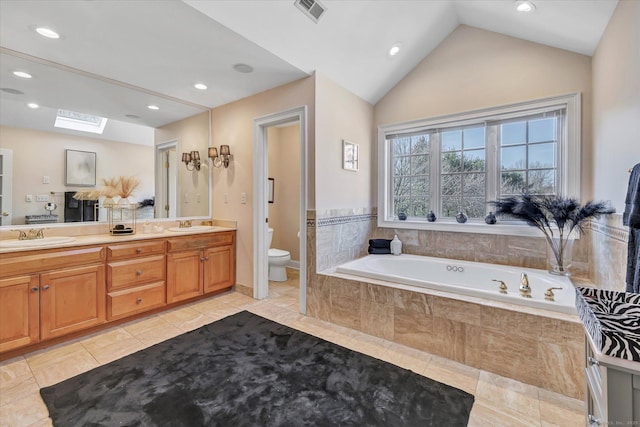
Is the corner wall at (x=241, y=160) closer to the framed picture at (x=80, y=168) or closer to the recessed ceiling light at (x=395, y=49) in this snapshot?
the recessed ceiling light at (x=395, y=49)

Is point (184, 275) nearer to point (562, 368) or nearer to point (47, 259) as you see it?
point (47, 259)

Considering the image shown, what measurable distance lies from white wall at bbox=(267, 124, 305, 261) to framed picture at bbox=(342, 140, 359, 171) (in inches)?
60.9

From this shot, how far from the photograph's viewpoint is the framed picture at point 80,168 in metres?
2.65

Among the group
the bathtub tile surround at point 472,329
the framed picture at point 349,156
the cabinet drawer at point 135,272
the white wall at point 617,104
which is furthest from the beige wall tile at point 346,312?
the white wall at point 617,104

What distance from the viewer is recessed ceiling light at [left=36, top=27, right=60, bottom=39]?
81.9 inches

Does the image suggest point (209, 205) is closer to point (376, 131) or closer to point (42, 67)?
point (42, 67)

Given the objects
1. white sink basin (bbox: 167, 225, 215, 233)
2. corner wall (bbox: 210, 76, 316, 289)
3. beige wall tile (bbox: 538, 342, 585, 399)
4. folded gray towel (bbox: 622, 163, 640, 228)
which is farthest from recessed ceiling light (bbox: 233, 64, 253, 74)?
beige wall tile (bbox: 538, 342, 585, 399)

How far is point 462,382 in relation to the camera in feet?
6.04

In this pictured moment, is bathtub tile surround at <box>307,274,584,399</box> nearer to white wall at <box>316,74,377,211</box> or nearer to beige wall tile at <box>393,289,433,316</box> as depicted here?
beige wall tile at <box>393,289,433,316</box>

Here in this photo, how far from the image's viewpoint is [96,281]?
2455 mm

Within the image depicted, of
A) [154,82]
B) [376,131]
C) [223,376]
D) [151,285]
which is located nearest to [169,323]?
[151,285]

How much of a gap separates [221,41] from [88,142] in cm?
169

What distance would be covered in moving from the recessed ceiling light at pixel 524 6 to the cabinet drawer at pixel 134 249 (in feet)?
12.3

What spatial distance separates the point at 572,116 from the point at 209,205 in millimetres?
3957
